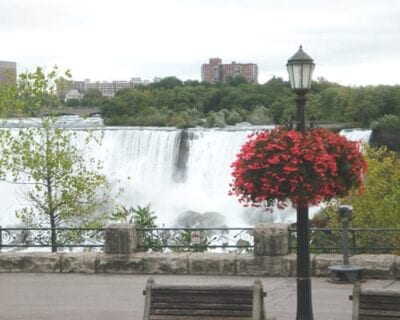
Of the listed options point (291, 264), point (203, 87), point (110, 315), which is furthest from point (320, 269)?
point (203, 87)

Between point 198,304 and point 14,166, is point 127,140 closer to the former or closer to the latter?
point 14,166

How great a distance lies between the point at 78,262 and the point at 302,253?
5983 mm

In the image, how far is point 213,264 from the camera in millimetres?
13133

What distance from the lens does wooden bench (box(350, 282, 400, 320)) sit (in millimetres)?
7465

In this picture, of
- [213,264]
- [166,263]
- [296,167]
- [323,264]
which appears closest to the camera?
[296,167]

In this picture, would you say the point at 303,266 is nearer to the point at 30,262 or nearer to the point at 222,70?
the point at 30,262

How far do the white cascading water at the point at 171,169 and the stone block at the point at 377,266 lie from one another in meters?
30.4

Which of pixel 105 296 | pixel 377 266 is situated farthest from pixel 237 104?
pixel 105 296

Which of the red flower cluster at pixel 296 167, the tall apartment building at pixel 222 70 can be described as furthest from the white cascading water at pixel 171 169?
the tall apartment building at pixel 222 70

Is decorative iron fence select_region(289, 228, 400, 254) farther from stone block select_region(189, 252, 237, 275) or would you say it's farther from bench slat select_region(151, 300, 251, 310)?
bench slat select_region(151, 300, 251, 310)

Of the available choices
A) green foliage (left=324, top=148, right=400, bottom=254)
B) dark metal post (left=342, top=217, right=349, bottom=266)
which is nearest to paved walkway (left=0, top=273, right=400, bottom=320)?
dark metal post (left=342, top=217, right=349, bottom=266)

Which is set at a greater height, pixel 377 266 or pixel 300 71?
pixel 300 71

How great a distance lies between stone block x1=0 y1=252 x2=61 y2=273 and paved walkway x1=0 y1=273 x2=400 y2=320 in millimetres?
200

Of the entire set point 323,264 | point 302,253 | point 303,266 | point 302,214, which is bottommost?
point 323,264
